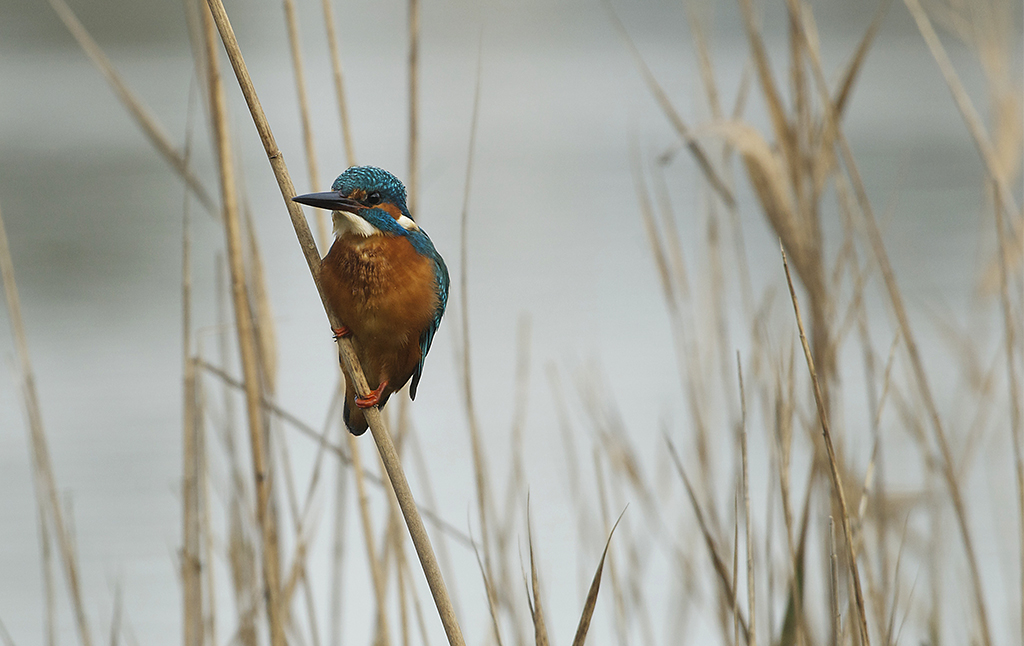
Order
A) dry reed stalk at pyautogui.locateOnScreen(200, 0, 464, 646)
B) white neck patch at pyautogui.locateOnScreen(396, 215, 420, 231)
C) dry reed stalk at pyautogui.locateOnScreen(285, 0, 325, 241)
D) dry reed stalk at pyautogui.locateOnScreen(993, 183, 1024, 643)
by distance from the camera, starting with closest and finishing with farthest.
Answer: dry reed stalk at pyautogui.locateOnScreen(200, 0, 464, 646), white neck patch at pyautogui.locateOnScreen(396, 215, 420, 231), dry reed stalk at pyautogui.locateOnScreen(285, 0, 325, 241), dry reed stalk at pyautogui.locateOnScreen(993, 183, 1024, 643)

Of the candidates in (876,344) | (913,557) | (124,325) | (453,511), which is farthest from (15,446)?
(876,344)

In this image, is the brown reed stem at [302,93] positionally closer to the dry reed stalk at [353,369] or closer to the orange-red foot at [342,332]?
the dry reed stalk at [353,369]

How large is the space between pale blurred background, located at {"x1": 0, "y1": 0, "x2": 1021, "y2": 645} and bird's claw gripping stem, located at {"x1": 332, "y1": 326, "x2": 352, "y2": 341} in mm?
413

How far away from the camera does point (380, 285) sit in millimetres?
1262

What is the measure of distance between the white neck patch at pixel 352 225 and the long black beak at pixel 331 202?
0.05m

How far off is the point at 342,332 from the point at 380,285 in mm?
78

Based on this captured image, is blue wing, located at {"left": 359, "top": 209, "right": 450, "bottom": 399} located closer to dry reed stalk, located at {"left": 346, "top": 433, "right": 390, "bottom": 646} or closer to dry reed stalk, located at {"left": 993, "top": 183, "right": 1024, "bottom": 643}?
dry reed stalk, located at {"left": 346, "top": 433, "right": 390, "bottom": 646}

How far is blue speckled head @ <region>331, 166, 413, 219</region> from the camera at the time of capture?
3.80 feet

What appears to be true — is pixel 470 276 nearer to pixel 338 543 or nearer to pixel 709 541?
pixel 338 543

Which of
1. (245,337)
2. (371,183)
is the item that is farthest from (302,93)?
(371,183)

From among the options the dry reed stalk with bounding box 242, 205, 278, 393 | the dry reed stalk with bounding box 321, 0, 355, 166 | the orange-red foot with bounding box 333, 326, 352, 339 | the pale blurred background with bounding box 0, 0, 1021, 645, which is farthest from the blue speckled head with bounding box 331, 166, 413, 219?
the dry reed stalk with bounding box 242, 205, 278, 393

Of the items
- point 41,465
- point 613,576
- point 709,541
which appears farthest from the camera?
point 41,465

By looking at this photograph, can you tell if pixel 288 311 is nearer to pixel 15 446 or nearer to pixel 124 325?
pixel 124 325

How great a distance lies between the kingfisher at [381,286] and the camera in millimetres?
1236
